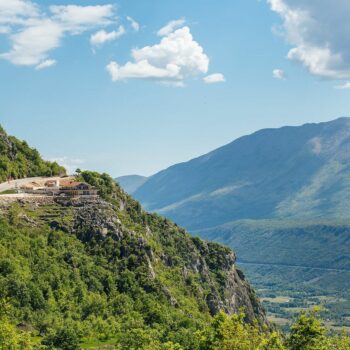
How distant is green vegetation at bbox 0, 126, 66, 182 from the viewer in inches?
6186

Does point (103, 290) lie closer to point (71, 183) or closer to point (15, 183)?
point (71, 183)

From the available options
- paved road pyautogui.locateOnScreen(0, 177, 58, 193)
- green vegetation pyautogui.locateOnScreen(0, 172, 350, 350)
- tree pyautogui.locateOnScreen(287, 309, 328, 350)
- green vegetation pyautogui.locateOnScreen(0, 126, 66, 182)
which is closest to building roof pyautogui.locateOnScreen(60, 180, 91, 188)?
green vegetation pyautogui.locateOnScreen(0, 172, 350, 350)

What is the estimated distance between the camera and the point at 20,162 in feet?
541

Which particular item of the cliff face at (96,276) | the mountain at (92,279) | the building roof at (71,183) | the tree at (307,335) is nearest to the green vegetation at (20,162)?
the mountain at (92,279)

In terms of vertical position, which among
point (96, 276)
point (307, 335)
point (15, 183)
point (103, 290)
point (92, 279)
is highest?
point (15, 183)

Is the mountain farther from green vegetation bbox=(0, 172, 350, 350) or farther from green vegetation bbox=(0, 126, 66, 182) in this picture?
green vegetation bbox=(0, 126, 66, 182)

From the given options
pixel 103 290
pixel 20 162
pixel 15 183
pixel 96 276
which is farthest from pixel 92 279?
pixel 20 162

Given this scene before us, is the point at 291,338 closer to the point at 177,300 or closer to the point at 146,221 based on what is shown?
the point at 177,300

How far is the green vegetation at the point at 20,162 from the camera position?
15712 centimetres

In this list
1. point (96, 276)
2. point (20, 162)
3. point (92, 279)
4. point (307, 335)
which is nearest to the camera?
point (307, 335)

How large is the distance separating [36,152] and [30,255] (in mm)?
58800

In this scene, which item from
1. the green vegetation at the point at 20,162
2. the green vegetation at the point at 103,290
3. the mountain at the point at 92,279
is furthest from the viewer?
the green vegetation at the point at 20,162

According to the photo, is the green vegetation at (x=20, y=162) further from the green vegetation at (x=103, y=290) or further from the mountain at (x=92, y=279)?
the green vegetation at (x=103, y=290)

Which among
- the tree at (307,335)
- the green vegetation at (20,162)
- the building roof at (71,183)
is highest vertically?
the green vegetation at (20,162)
